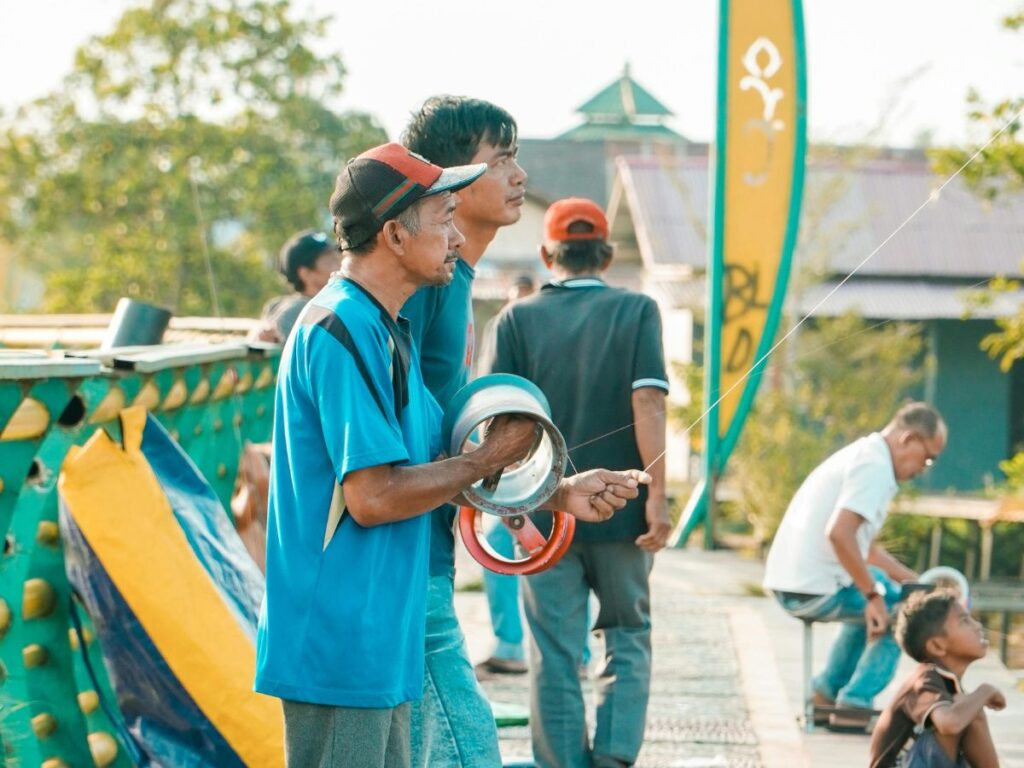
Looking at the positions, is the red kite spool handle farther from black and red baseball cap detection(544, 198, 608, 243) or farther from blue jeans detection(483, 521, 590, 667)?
blue jeans detection(483, 521, 590, 667)

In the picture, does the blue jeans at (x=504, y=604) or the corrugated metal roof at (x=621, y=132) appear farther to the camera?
the corrugated metal roof at (x=621, y=132)

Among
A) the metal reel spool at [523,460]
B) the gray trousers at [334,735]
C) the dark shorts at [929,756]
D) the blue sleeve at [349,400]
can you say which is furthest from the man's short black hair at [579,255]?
the gray trousers at [334,735]

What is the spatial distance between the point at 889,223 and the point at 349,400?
20.0 metres

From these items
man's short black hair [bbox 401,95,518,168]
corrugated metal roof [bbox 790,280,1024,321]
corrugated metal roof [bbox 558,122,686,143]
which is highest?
corrugated metal roof [bbox 558,122,686,143]

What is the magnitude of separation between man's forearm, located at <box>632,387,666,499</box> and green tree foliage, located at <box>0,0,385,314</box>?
13444mm

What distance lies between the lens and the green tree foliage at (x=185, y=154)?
18.0 meters

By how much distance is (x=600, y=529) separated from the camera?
489 cm

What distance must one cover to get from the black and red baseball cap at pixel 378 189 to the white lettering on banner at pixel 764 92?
4999 millimetres

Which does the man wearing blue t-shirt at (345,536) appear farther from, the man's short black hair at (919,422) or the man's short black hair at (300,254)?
the man's short black hair at (919,422)

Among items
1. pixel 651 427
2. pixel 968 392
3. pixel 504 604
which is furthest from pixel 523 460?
pixel 968 392

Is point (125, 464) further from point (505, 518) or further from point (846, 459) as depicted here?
point (846, 459)

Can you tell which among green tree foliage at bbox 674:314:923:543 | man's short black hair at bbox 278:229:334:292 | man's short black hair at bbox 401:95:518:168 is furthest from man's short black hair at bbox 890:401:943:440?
green tree foliage at bbox 674:314:923:543

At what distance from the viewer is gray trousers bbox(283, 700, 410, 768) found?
108 inches

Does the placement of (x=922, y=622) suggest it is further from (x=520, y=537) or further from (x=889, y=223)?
(x=889, y=223)
